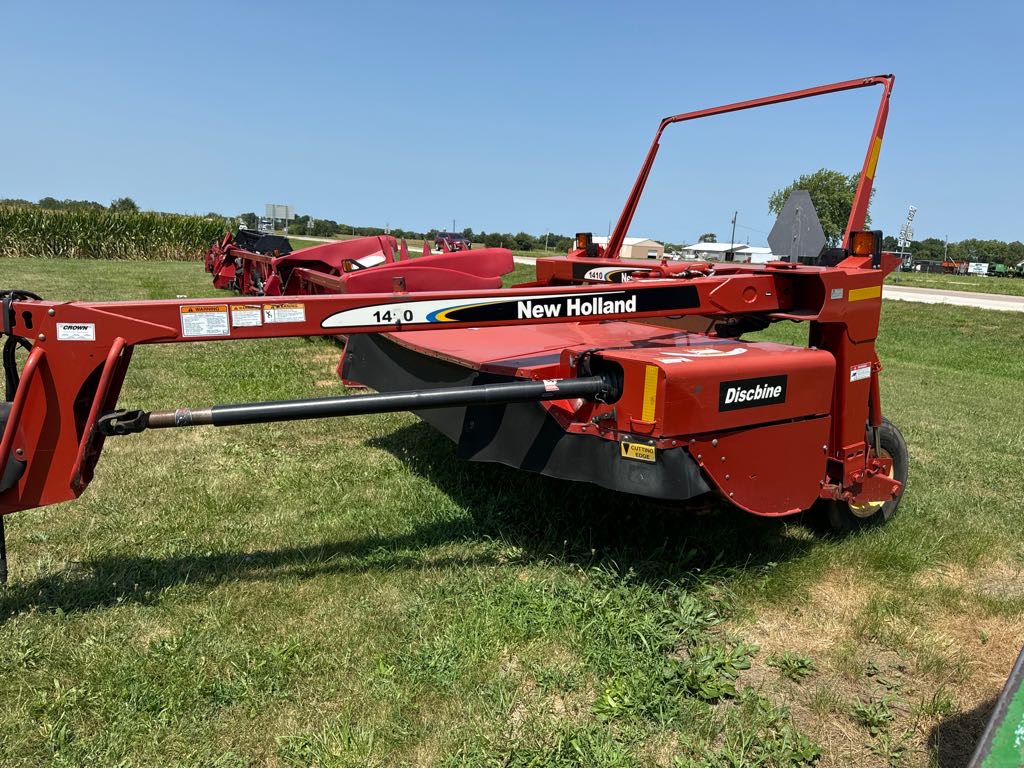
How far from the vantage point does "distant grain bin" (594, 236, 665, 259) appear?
5.04 m

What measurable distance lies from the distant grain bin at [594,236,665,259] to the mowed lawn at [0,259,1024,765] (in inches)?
68.3

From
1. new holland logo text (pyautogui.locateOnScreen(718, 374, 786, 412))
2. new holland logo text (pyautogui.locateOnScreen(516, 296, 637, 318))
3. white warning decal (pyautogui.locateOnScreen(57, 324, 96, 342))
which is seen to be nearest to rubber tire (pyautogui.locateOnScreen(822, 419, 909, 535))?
new holland logo text (pyautogui.locateOnScreen(718, 374, 786, 412))

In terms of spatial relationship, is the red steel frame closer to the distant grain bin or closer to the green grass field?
the distant grain bin

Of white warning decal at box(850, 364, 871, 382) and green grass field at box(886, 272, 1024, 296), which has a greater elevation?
white warning decal at box(850, 364, 871, 382)

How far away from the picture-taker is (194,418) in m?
2.53

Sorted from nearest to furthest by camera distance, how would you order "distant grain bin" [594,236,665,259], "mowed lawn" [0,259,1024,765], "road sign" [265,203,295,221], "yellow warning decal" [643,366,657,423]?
1. "mowed lawn" [0,259,1024,765]
2. "yellow warning decal" [643,366,657,423]
3. "distant grain bin" [594,236,665,259]
4. "road sign" [265,203,295,221]

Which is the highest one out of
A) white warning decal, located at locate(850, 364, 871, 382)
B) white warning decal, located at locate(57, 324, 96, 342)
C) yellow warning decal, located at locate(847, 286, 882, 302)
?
yellow warning decal, located at locate(847, 286, 882, 302)

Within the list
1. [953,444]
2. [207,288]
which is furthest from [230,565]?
[207,288]

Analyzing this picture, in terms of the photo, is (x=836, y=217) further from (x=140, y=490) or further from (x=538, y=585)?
(x=140, y=490)

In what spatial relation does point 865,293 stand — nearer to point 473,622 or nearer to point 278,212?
point 473,622

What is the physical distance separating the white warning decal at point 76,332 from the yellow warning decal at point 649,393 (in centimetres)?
187

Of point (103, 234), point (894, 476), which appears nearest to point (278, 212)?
point (103, 234)

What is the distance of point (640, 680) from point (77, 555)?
243 cm

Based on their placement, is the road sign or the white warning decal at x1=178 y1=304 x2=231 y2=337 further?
the road sign
